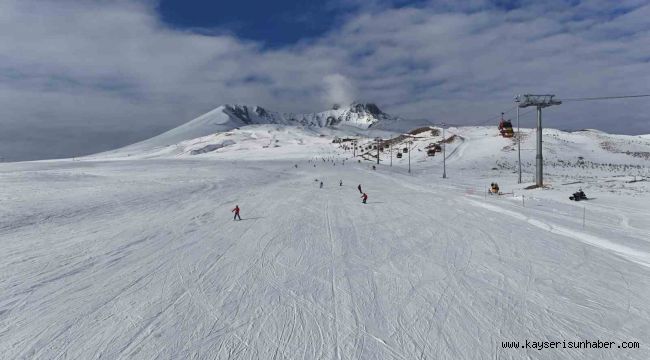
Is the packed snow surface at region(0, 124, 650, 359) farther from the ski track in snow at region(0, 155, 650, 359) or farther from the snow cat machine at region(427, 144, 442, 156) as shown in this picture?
the snow cat machine at region(427, 144, 442, 156)

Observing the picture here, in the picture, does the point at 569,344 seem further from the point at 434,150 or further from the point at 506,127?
the point at 434,150

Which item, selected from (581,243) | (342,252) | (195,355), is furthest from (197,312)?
(581,243)

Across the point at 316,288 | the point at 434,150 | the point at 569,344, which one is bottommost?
the point at 569,344

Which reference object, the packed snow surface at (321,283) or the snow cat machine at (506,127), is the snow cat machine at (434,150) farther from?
the packed snow surface at (321,283)

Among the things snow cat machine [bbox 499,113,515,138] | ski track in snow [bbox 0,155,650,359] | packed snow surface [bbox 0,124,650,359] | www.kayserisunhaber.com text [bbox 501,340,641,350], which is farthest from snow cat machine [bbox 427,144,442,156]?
www.kayserisunhaber.com text [bbox 501,340,641,350]

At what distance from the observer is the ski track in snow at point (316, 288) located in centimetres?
617

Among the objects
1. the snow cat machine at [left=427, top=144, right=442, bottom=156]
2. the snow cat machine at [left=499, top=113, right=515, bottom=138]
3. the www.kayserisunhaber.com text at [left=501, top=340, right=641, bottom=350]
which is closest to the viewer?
the www.kayserisunhaber.com text at [left=501, top=340, right=641, bottom=350]

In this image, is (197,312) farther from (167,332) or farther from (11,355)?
(11,355)

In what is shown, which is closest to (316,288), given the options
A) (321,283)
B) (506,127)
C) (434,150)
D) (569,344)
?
(321,283)

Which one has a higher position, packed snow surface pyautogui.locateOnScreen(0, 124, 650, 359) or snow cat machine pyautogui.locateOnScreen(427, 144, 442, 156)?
snow cat machine pyautogui.locateOnScreen(427, 144, 442, 156)

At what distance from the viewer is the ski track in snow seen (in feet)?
20.2

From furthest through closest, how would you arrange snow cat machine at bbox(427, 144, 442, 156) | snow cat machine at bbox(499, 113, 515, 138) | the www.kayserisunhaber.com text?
snow cat machine at bbox(427, 144, 442, 156) → snow cat machine at bbox(499, 113, 515, 138) → the www.kayserisunhaber.com text

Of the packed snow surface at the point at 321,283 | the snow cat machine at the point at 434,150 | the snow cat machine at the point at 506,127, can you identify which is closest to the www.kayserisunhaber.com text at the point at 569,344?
the packed snow surface at the point at 321,283

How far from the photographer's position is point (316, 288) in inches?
335
